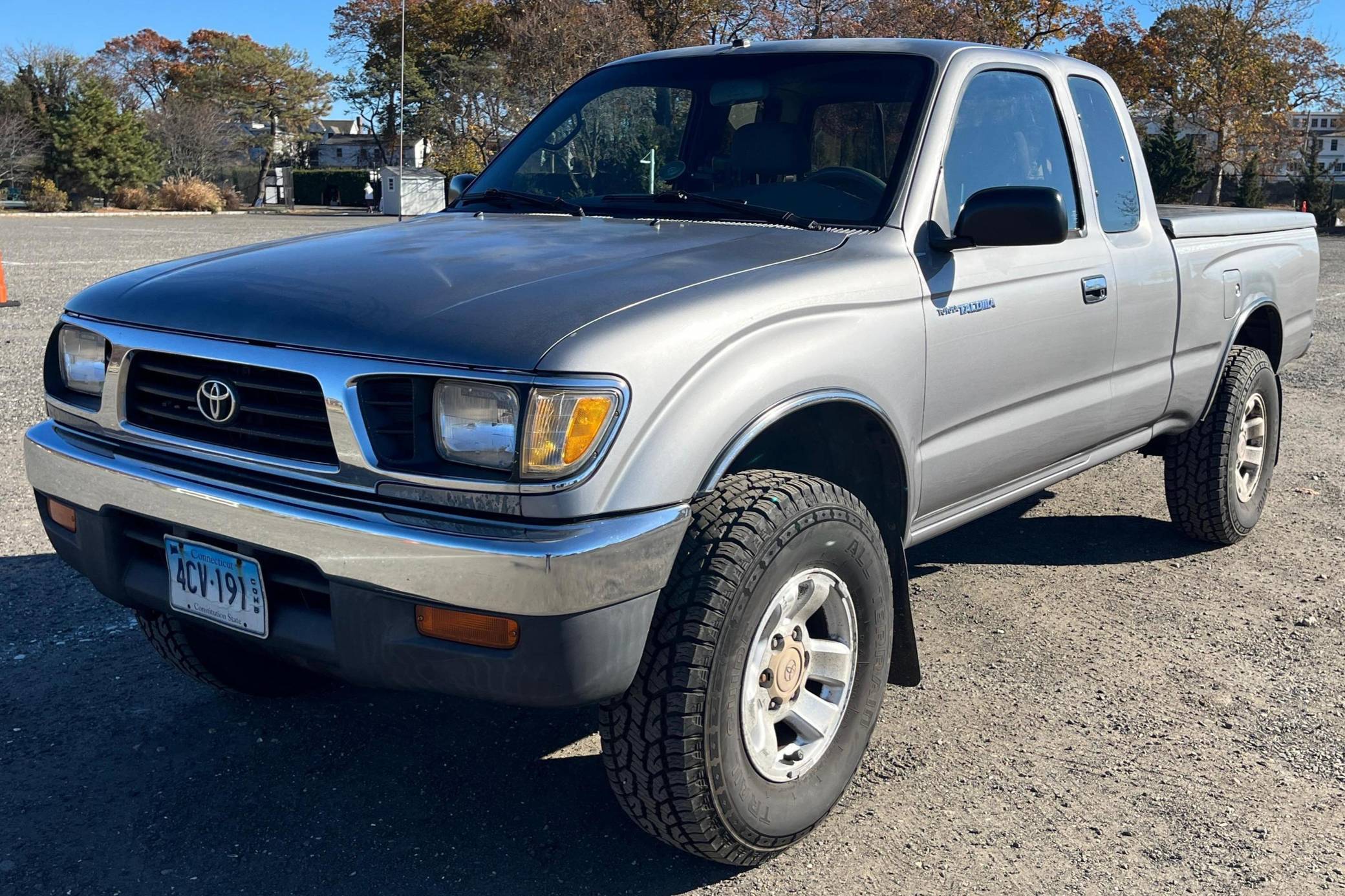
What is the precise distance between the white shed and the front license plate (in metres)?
41.6

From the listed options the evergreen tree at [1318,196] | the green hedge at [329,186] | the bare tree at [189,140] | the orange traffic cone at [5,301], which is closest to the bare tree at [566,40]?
the green hedge at [329,186]

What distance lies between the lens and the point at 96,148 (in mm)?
45844

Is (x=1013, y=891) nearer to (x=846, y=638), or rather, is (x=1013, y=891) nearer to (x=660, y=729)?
(x=846, y=638)

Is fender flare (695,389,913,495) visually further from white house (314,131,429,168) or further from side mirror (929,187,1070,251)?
white house (314,131,429,168)

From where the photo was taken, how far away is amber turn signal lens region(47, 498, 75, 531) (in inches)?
110

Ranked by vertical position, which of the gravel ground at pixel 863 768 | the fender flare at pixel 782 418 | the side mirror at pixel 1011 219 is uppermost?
the side mirror at pixel 1011 219

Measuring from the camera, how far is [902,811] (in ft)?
9.64

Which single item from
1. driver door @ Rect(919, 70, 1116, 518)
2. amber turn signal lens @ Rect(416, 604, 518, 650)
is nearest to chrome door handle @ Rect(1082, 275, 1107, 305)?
driver door @ Rect(919, 70, 1116, 518)

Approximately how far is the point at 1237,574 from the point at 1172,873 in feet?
7.95

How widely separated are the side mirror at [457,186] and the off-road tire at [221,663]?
1.70 metres

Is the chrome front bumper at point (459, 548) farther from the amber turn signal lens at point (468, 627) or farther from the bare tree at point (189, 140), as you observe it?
the bare tree at point (189, 140)

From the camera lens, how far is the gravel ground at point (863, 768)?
2.67 metres

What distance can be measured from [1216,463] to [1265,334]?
2.98 ft

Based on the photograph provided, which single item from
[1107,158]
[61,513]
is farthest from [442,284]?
[1107,158]
